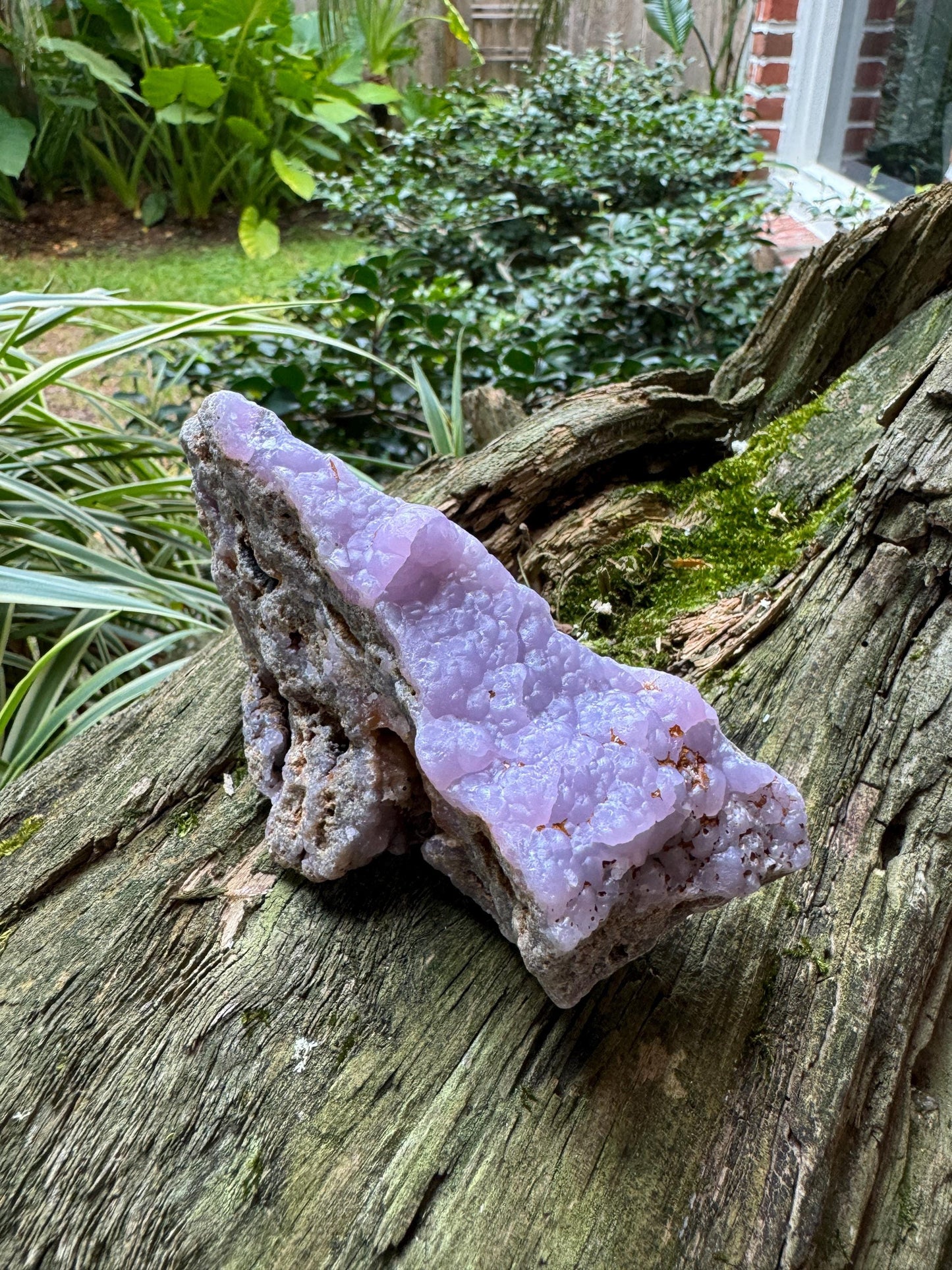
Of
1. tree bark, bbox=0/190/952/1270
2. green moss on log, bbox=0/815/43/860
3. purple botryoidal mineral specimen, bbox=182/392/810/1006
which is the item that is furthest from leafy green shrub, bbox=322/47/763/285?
green moss on log, bbox=0/815/43/860

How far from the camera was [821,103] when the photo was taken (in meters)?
4.27

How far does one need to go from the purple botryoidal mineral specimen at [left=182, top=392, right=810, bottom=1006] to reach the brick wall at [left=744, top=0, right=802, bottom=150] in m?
4.14

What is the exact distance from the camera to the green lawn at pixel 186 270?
15.2 feet

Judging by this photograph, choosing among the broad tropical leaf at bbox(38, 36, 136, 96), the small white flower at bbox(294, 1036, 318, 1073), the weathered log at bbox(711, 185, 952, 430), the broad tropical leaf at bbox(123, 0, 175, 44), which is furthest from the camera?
the broad tropical leaf at bbox(123, 0, 175, 44)

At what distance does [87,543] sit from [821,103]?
13.6 feet

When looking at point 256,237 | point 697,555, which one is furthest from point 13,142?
point 697,555

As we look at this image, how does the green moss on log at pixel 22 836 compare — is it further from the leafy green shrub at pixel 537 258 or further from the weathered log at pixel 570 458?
the leafy green shrub at pixel 537 258

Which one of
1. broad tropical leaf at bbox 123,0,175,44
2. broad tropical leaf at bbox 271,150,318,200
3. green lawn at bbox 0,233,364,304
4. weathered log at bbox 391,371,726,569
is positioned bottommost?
green lawn at bbox 0,233,364,304

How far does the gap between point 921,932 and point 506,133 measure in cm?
395

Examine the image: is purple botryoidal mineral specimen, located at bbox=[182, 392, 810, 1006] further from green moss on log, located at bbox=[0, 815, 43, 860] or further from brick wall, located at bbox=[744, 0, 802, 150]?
brick wall, located at bbox=[744, 0, 802, 150]

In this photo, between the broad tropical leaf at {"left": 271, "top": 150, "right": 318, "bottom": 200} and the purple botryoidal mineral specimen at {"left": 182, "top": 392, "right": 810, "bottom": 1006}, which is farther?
the broad tropical leaf at {"left": 271, "top": 150, "right": 318, "bottom": 200}

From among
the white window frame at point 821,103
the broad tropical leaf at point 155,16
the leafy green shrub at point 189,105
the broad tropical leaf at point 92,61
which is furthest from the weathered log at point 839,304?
the broad tropical leaf at point 155,16

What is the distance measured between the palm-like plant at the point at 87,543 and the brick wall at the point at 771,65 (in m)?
3.38

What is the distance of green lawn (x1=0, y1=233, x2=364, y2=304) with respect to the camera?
4.64 metres
